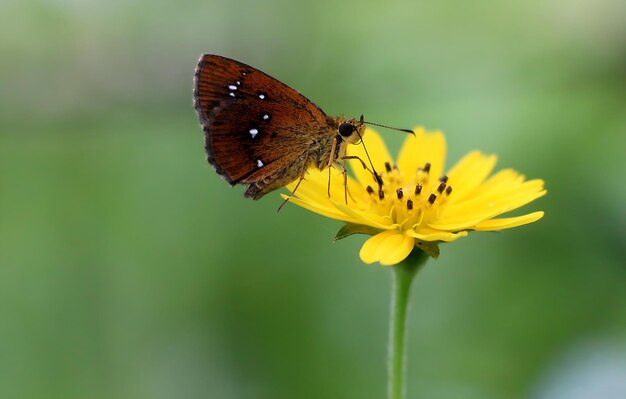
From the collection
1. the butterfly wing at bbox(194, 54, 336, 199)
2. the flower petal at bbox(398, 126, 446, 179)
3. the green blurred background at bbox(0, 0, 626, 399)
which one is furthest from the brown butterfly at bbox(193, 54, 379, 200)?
the green blurred background at bbox(0, 0, 626, 399)

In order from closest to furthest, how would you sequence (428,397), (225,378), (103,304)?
(428,397)
(225,378)
(103,304)

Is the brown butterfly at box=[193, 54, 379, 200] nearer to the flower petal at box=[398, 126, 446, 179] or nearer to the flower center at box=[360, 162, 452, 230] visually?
the flower center at box=[360, 162, 452, 230]

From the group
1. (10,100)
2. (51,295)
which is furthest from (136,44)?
(51,295)

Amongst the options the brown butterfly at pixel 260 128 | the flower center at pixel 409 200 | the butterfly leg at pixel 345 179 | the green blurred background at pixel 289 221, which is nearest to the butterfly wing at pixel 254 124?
the brown butterfly at pixel 260 128

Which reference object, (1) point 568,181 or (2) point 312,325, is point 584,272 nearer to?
(1) point 568,181

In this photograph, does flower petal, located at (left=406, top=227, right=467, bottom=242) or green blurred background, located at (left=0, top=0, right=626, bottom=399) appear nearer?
flower petal, located at (left=406, top=227, right=467, bottom=242)

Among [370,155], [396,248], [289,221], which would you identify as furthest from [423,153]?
[289,221]

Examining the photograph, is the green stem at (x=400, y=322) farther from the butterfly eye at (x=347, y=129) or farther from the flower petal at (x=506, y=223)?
the butterfly eye at (x=347, y=129)
